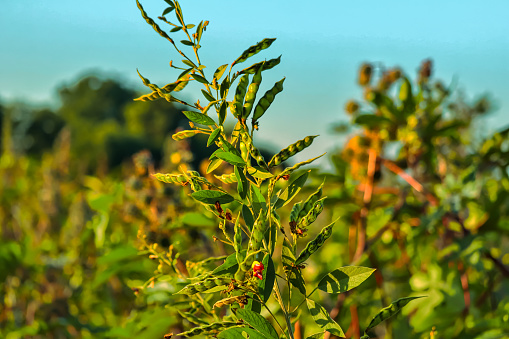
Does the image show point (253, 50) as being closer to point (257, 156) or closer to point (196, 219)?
point (257, 156)

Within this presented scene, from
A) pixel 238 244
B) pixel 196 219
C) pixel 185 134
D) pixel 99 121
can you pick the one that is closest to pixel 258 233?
pixel 238 244

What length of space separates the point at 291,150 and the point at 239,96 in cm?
8

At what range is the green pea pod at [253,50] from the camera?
19.2 inches

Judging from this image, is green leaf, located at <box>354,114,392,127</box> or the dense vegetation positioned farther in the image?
green leaf, located at <box>354,114,392,127</box>

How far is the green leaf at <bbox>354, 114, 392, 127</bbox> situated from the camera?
1140 millimetres

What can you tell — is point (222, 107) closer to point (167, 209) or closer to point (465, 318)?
point (167, 209)

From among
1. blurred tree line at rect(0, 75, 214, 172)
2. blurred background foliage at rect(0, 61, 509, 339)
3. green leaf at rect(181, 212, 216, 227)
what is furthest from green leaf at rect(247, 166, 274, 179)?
blurred tree line at rect(0, 75, 214, 172)

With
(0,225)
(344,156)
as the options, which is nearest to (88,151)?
(0,225)

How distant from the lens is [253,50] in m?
0.49

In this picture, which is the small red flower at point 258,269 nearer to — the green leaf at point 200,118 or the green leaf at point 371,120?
the green leaf at point 200,118

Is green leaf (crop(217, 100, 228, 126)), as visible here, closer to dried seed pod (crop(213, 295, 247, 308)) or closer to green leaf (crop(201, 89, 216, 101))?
green leaf (crop(201, 89, 216, 101))

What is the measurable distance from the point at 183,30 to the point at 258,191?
0.59ft

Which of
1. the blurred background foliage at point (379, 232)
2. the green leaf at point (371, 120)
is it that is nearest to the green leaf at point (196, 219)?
the blurred background foliage at point (379, 232)

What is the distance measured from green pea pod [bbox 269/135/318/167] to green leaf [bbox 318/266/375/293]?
4.9 inches
